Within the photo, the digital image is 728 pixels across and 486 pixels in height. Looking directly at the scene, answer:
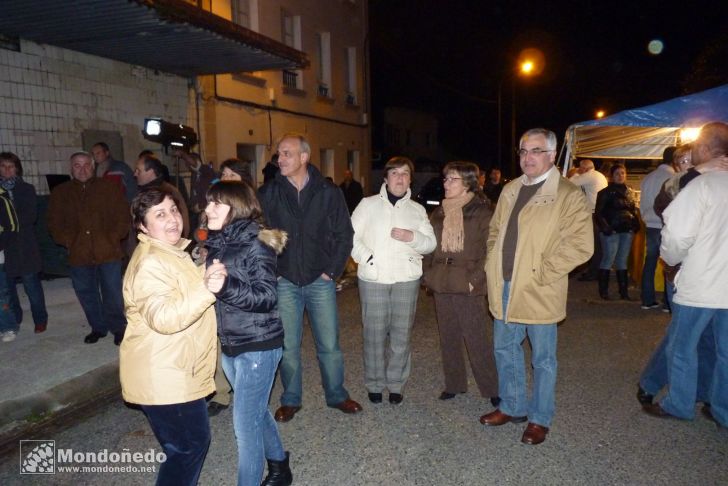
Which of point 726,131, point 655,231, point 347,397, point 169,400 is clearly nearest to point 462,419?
point 347,397

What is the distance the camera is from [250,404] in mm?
2791

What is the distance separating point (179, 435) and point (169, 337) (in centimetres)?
48

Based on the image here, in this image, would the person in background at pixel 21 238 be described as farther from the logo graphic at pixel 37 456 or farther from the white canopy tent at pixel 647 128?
the white canopy tent at pixel 647 128

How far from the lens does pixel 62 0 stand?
653cm

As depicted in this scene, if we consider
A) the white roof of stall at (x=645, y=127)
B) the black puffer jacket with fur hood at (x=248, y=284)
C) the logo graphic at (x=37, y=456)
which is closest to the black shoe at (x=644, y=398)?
the black puffer jacket with fur hood at (x=248, y=284)

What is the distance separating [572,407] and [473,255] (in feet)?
4.76

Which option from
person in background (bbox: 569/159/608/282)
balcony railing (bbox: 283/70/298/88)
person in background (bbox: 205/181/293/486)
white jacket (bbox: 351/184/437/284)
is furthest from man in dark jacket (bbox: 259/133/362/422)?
balcony railing (bbox: 283/70/298/88)

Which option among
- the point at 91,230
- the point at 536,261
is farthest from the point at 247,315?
the point at 91,230

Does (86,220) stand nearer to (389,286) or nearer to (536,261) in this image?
(389,286)

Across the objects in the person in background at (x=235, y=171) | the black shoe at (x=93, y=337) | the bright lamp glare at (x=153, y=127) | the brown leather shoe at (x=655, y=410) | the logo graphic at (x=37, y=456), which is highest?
the bright lamp glare at (x=153, y=127)

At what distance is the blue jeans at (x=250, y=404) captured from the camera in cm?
279

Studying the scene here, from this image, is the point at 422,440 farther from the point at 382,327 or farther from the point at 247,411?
the point at 247,411

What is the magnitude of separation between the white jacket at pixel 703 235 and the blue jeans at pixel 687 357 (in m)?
0.11

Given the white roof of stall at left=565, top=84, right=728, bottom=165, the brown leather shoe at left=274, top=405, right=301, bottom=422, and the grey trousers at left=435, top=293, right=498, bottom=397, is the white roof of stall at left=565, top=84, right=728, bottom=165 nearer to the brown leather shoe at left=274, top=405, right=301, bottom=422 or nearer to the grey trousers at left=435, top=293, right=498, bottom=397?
the grey trousers at left=435, top=293, right=498, bottom=397
